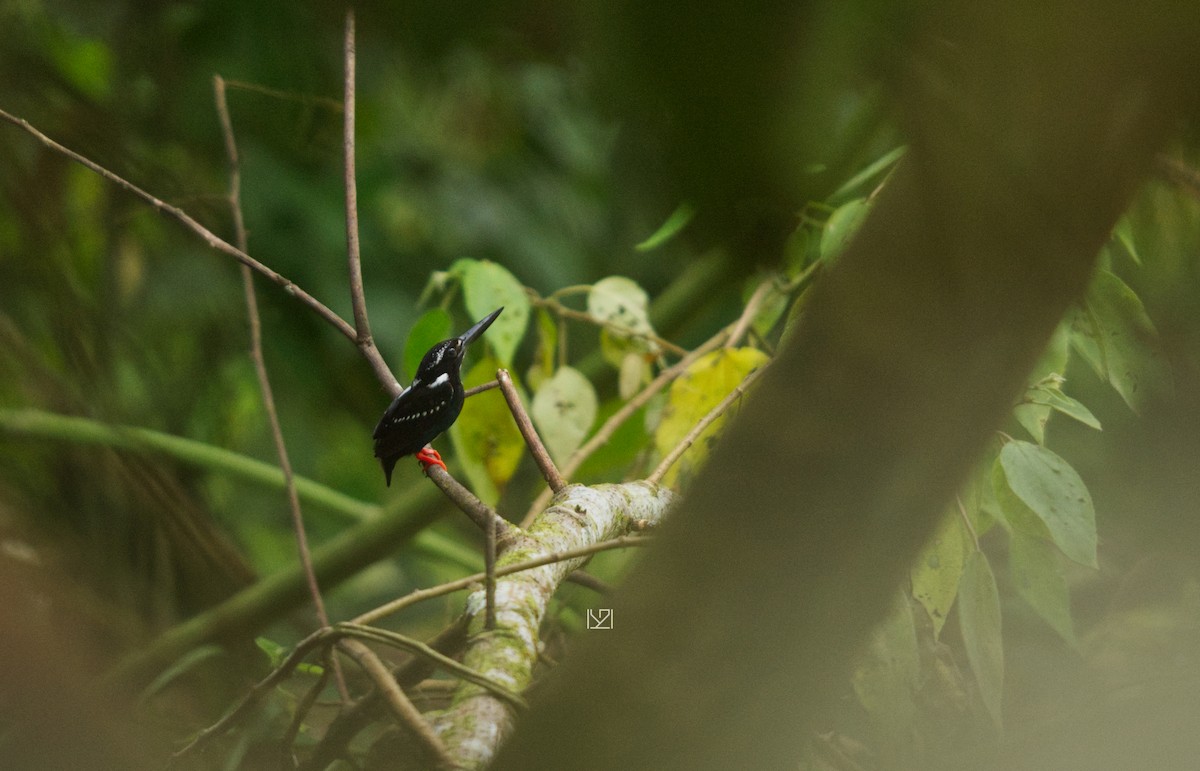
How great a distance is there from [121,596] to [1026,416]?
1276 millimetres

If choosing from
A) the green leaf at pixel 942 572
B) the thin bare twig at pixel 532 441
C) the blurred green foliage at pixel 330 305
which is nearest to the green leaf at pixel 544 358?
the blurred green foliage at pixel 330 305

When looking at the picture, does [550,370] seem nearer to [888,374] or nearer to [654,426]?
[654,426]

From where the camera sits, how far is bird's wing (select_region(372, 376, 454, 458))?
601 mm

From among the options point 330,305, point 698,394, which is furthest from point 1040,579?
point 330,305

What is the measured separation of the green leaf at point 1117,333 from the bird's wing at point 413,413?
41 cm

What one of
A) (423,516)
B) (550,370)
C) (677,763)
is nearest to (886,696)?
(677,763)

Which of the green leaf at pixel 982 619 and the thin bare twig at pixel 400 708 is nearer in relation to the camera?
the thin bare twig at pixel 400 708

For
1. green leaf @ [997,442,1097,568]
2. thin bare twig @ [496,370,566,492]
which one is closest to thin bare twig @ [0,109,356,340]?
thin bare twig @ [496,370,566,492]

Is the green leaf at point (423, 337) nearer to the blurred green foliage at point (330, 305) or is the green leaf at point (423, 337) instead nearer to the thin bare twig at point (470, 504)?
the blurred green foliage at point (330, 305)

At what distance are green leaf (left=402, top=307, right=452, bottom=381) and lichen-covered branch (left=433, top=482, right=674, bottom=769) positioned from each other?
214 millimetres

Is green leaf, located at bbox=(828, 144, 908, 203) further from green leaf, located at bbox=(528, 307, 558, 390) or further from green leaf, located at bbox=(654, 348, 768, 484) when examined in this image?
green leaf, located at bbox=(528, 307, 558, 390)

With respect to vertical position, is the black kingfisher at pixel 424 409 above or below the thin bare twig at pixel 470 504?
above

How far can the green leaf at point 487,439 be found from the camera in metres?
0.75

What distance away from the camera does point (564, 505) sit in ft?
1.92
